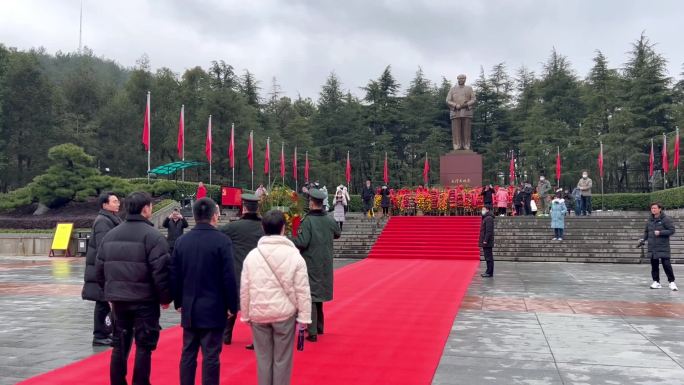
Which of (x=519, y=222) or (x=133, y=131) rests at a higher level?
(x=133, y=131)

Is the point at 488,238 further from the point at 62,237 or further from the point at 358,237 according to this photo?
the point at 62,237

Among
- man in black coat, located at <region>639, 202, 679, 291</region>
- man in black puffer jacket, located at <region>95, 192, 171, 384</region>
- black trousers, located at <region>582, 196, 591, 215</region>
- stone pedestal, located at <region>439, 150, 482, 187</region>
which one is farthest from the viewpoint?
stone pedestal, located at <region>439, 150, 482, 187</region>

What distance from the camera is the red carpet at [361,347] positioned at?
4.79 meters

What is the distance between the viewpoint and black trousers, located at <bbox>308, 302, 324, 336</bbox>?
609 cm

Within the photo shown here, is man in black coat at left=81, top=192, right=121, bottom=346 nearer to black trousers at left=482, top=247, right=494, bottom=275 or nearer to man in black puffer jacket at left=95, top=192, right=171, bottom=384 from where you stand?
man in black puffer jacket at left=95, top=192, right=171, bottom=384

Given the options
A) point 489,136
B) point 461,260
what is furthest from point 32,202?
point 489,136

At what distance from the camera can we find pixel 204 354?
387 cm

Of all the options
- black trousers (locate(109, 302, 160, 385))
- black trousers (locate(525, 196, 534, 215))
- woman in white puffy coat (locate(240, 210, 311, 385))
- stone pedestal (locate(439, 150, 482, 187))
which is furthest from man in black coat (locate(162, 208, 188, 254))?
stone pedestal (locate(439, 150, 482, 187))

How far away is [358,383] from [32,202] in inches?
1007

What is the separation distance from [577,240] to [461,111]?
9569 millimetres

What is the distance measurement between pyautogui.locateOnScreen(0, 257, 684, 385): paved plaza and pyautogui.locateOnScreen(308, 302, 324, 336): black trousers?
140 centimetres

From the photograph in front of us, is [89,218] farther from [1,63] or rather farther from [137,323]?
[1,63]

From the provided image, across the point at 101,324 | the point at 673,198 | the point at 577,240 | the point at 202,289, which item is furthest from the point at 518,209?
the point at 202,289

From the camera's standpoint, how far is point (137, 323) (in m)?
4.03
